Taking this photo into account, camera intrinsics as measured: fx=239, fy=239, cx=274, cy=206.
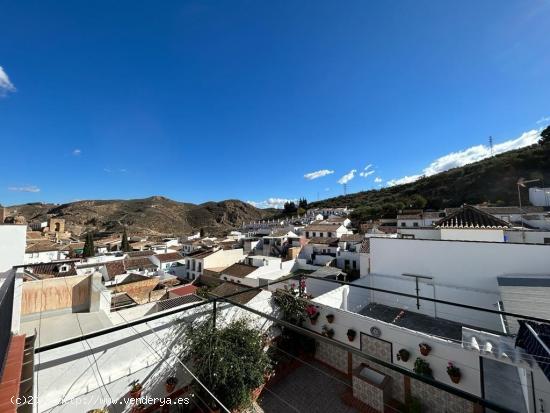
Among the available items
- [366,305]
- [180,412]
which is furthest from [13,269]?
[366,305]

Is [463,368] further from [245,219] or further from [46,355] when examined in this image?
[245,219]

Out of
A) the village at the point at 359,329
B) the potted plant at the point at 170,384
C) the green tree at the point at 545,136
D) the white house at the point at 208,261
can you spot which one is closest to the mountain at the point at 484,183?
the green tree at the point at 545,136

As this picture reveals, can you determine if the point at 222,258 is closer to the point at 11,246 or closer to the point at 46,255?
the point at 46,255

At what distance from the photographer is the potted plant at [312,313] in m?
6.56

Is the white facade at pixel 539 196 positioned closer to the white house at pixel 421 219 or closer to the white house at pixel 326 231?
the white house at pixel 421 219

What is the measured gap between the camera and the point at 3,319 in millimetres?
2807

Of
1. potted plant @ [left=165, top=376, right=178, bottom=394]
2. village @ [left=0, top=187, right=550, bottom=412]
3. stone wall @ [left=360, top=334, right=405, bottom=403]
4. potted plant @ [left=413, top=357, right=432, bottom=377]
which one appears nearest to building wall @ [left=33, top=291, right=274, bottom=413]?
village @ [left=0, top=187, right=550, bottom=412]

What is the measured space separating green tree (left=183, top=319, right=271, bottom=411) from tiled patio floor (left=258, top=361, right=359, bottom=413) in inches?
21.2

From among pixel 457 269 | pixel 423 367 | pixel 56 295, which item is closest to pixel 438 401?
pixel 423 367

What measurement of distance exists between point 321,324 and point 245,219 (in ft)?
248

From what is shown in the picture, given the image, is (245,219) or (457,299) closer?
(457,299)

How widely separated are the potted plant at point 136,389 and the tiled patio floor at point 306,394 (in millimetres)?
2331

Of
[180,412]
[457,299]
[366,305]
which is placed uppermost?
[457,299]

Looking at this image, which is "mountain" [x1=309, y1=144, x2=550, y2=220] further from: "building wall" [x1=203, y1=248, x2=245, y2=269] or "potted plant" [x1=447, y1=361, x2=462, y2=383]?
"potted plant" [x1=447, y1=361, x2=462, y2=383]
